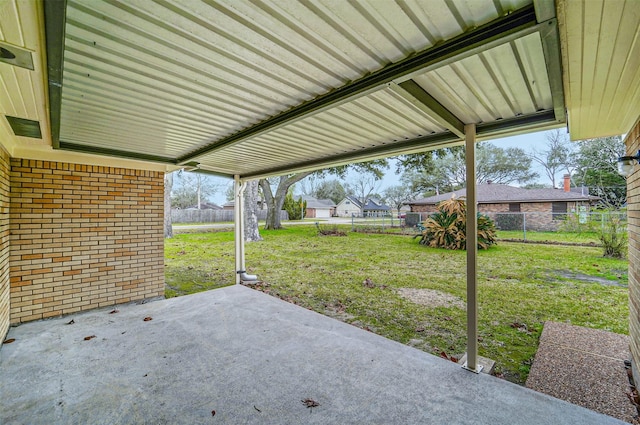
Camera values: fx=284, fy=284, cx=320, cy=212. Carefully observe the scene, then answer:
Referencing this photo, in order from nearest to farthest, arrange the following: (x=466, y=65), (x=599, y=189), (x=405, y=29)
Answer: (x=405, y=29)
(x=466, y=65)
(x=599, y=189)

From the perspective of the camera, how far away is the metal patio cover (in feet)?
4.49

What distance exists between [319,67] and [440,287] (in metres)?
5.40

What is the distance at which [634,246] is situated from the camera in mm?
2697

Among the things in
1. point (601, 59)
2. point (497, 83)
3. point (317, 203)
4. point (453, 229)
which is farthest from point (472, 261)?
point (317, 203)

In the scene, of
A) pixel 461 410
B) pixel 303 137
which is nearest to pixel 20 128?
pixel 303 137

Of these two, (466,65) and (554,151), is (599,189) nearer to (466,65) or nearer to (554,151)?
(554,151)

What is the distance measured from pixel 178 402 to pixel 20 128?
323 centimetres

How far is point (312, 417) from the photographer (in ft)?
6.91

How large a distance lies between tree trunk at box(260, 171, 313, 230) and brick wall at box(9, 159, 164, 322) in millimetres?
12158

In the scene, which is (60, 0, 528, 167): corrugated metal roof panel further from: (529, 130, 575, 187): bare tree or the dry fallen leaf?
(529, 130, 575, 187): bare tree

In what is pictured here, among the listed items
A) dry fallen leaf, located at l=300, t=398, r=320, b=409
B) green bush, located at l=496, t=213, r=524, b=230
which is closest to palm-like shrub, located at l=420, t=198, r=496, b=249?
green bush, located at l=496, t=213, r=524, b=230

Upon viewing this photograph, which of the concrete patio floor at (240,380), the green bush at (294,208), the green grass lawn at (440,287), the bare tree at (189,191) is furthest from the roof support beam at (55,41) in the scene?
the bare tree at (189,191)

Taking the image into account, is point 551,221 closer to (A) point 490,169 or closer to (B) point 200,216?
(A) point 490,169

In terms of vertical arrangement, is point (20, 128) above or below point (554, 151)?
below
